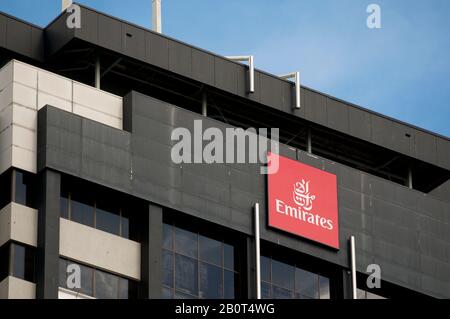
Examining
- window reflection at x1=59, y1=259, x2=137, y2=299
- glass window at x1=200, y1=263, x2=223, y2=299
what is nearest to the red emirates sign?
glass window at x1=200, y1=263, x2=223, y2=299

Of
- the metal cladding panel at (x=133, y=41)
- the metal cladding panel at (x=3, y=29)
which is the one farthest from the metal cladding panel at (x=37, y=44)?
the metal cladding panel at (x=133, y=41)

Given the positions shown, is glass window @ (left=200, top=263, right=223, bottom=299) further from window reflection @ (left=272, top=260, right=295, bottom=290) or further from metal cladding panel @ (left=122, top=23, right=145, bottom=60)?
metal cladding panel @ (left=122, top=23, right=145, bottom=60)

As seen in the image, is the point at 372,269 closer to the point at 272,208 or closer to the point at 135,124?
the point at 272,208

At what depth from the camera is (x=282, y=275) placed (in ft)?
279

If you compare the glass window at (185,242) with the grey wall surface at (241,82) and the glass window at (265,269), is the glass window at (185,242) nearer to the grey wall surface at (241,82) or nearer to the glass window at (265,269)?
the glass window at (265,269)

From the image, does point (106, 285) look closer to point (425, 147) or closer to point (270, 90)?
point (270, 90)

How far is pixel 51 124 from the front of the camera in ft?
249

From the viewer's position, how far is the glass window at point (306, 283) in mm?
85938

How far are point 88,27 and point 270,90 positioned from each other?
37.3 feet

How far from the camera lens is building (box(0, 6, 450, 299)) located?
75.6m

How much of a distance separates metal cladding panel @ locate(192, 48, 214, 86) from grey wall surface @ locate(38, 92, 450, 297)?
9.25 ft

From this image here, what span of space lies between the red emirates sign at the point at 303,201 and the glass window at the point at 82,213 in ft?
34.6

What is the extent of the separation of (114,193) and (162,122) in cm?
476
